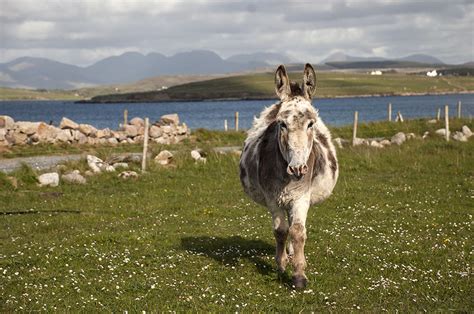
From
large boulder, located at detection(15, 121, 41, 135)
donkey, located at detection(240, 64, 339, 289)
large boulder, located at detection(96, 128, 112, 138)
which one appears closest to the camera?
donkey, located at detection(240, 64, 339, 289)

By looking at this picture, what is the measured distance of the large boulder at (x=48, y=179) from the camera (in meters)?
26.6

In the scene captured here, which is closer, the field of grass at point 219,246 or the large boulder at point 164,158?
the field of grass at point 219,246

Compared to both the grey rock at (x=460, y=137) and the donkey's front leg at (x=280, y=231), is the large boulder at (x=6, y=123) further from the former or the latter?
the donkey's front leg at (x=280, y=231)

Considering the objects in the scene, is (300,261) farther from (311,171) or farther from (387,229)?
(387,229)

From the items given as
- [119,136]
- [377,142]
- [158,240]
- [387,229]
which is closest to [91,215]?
[158,240]

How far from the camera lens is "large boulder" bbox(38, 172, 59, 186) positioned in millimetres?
26594

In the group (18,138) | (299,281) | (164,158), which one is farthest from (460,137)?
(18,138)

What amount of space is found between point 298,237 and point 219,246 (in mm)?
4672

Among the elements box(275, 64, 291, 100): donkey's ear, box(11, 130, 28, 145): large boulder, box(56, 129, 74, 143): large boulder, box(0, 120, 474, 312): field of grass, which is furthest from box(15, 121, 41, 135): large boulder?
box(275, 64, 291, 100): donkey's ear

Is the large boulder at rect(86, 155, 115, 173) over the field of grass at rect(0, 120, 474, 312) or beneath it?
over

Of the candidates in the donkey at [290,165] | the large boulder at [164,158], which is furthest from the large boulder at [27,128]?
the donkey at [290,165]

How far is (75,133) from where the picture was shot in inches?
1786

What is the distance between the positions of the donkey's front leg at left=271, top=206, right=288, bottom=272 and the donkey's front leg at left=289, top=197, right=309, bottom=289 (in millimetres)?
623

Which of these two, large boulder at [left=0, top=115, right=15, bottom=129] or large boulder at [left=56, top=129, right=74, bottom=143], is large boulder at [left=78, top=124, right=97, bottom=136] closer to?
large boulder at [left=56, top=129, right=74, bottom=143]
